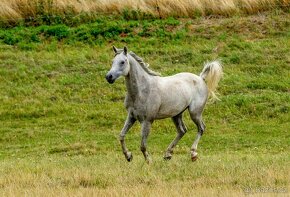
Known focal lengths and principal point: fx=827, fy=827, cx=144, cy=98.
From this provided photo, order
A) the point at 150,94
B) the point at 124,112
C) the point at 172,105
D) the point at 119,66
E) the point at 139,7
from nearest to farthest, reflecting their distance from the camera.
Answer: the point at 119,66
the point at 150,94
the point at 172,105
the point at 124,112
the point at 139,7

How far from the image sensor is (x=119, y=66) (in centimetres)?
1405

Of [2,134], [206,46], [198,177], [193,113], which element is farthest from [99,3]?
[198,177]

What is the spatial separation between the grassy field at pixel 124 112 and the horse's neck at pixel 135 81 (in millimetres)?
1275

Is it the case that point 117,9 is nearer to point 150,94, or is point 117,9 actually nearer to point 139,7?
point 139,7

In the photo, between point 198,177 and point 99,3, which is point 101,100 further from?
point 198,177

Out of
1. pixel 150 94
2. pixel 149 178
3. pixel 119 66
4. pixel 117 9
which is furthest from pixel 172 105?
pixel 117 9

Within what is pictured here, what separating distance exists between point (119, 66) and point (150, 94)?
0.88m

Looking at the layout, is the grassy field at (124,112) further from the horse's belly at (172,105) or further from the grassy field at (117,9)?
the horse's belly at (172,105)

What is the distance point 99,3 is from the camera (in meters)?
29.0

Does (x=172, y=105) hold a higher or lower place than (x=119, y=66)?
lower

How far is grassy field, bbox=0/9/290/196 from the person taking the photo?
1220 cm

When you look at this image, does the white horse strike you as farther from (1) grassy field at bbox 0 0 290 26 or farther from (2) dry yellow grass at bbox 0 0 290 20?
(2) dry yellow grass at bbox 0 0 290 20

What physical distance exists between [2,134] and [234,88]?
6.84 meters

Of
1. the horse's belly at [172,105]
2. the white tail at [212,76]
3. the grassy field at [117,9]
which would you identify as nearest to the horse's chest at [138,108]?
the horse's belly at [172,105]
